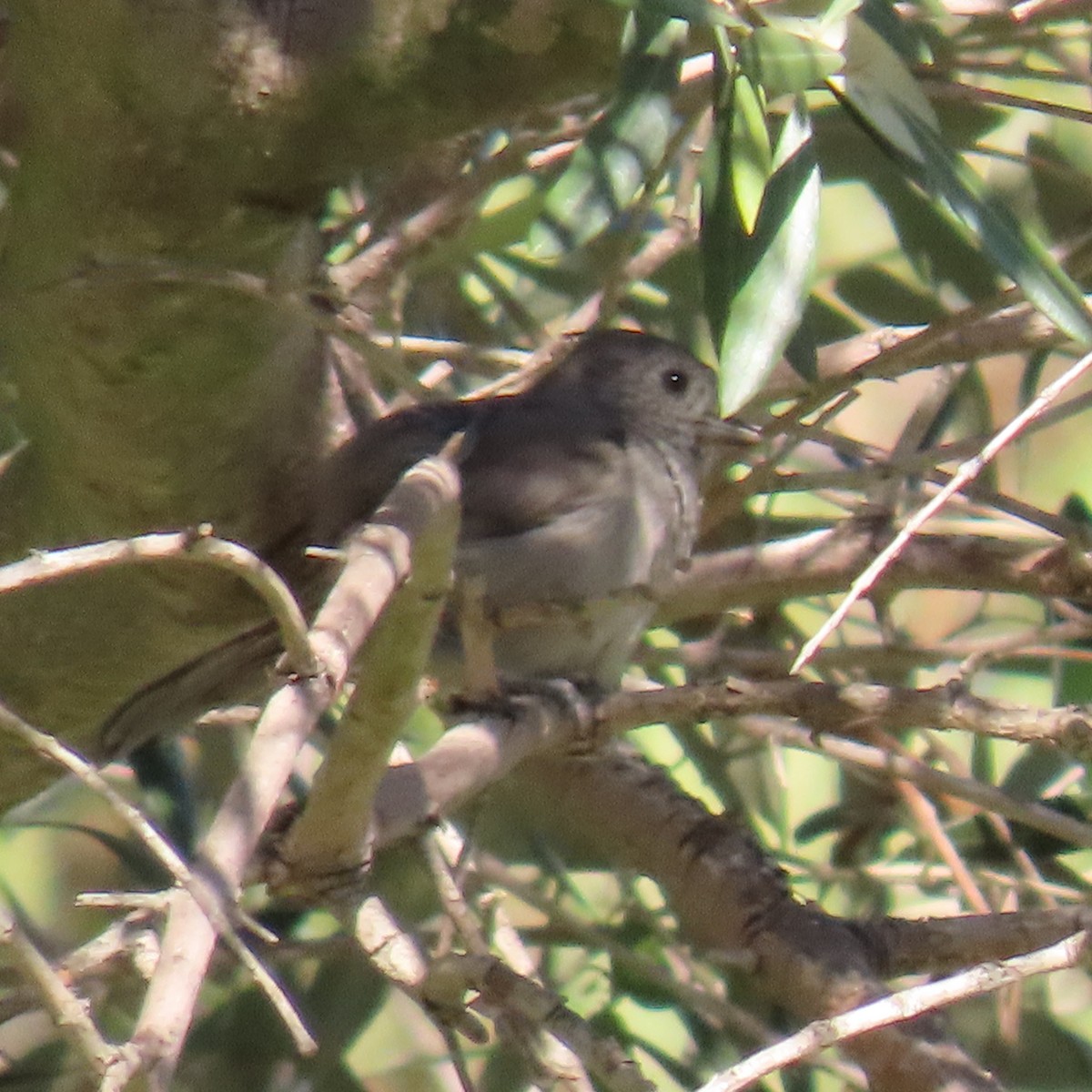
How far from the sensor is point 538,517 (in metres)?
3.18

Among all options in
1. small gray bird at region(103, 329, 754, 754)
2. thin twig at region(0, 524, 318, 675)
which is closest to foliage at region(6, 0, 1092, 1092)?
small gray bird at region(103, 329, 754, 754)

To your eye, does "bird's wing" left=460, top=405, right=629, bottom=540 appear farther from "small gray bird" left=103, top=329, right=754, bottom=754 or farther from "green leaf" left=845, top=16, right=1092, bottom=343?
"green leaf" left=845, top=16, right=1092, bottom=343

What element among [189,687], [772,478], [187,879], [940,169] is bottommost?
[189,687]

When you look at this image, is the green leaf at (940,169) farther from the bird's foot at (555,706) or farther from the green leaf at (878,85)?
the bird's foot at (555,706)

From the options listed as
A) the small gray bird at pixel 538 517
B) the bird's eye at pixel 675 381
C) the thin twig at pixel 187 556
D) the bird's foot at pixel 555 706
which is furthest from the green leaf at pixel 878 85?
the bird's eye at pixel 675 381

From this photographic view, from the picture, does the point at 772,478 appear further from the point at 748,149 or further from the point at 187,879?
the point at 187,879

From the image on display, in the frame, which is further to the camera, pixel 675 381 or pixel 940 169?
pixel 675 381

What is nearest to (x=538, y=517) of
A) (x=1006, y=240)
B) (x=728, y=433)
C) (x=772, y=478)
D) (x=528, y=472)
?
(x=528, y=472)

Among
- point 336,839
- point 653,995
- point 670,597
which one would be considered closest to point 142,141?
point 336,839

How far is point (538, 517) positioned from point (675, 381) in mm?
779

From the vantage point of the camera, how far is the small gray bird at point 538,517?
2922mm

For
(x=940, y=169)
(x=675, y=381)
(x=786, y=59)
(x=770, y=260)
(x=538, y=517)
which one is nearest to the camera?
(x=786, y=59)

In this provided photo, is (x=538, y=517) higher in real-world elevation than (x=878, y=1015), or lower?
lower

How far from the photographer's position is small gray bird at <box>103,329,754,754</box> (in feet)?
9.59
